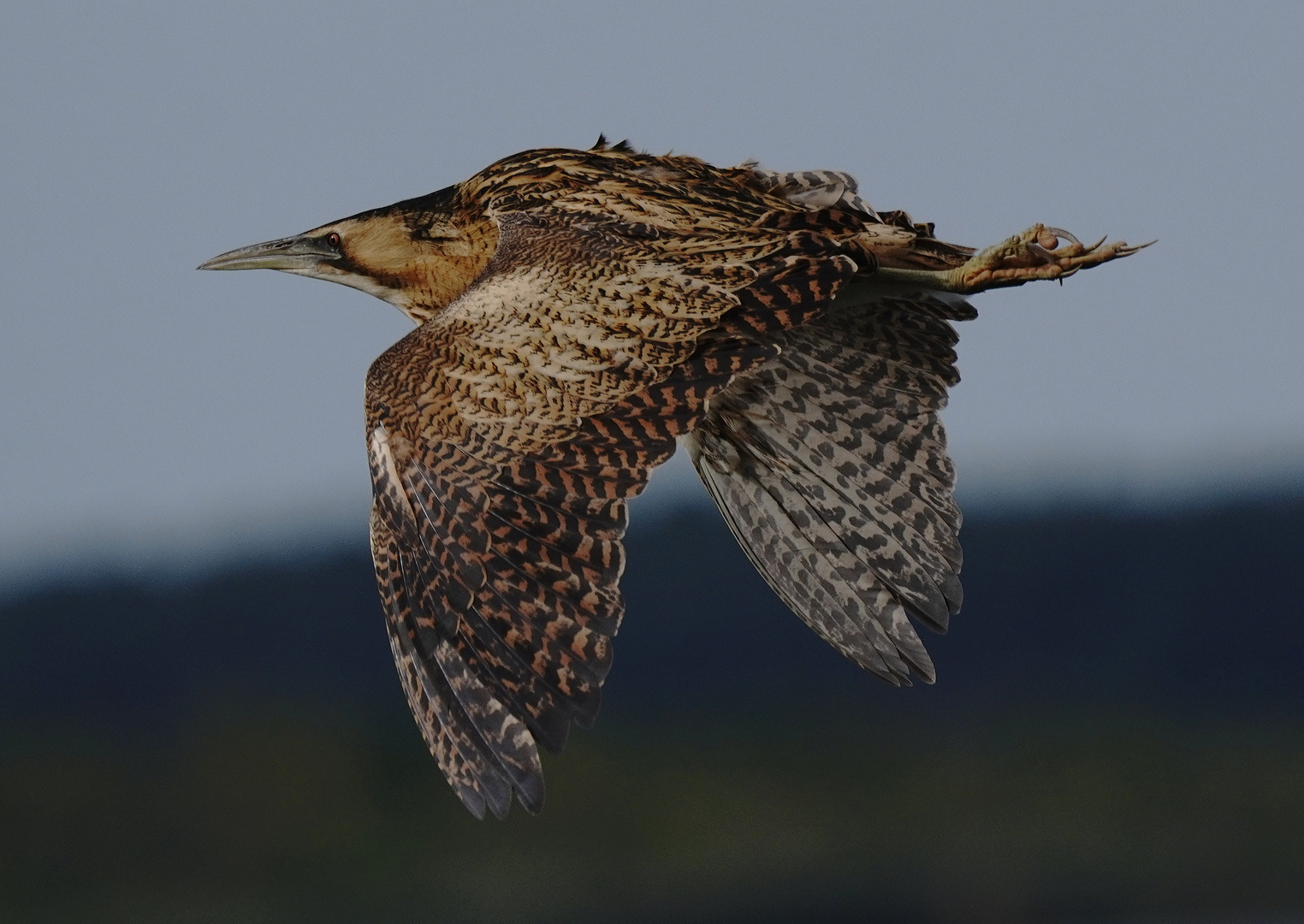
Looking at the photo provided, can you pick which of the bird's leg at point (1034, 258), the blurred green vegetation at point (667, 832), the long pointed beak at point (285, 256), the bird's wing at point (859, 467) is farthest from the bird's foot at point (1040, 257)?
the blurred green vegetation at point (667, 832)

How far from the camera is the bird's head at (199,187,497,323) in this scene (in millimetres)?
8953

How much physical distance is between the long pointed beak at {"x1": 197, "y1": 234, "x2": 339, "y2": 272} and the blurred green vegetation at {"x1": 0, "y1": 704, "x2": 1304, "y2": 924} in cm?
2966

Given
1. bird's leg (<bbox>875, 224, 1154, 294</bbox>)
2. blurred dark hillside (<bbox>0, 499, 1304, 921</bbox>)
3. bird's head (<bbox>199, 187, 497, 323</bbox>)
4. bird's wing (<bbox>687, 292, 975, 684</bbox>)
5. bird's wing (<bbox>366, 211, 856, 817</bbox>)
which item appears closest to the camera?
bird's wing (<bbox>366, 211, 856, 817</bbox>)

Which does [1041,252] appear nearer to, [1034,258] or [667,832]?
[1034,258]

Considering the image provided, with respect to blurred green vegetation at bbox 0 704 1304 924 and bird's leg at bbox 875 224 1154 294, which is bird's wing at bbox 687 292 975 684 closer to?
bird's leg at bbox 875 224 1154 294

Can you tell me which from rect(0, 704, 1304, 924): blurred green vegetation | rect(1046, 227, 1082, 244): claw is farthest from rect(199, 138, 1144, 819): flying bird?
rect(0, 704, 1304, 924): blurred green vegetation

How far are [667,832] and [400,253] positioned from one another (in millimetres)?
30542

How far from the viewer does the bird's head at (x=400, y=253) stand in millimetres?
8953

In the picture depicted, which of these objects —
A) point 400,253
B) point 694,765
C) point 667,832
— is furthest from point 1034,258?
point 694,765

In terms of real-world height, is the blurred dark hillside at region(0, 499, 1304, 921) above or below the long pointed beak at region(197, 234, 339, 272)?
below

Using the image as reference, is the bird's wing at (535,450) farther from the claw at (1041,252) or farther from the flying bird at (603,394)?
the claw at (1041,252)

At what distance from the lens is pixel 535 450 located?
297 inches

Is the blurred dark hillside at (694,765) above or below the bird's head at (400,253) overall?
below

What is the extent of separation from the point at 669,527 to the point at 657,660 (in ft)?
9.22
